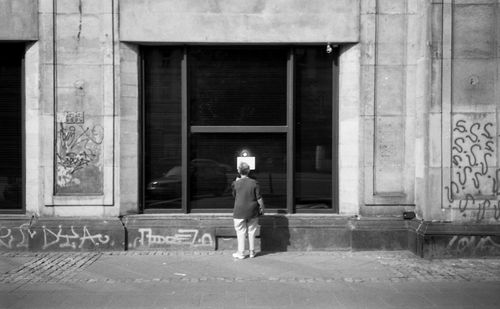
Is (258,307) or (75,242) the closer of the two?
(258,307)

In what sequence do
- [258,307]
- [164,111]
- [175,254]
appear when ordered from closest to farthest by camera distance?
[258,307] → [175,254] → [164,111]

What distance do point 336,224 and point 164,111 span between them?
385 centimetres

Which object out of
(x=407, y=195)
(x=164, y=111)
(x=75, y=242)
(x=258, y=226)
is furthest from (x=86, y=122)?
(x=407, y=195)

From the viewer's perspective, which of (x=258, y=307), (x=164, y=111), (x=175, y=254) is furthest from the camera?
(x=164, y=111)

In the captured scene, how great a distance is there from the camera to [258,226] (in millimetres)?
11297

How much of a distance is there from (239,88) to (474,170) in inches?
176

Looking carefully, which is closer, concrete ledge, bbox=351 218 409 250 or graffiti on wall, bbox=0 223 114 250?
graffiti on wall, bbox=0 223 114 250

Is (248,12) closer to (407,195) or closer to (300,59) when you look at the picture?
(300,59)

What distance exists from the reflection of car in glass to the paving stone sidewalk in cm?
126

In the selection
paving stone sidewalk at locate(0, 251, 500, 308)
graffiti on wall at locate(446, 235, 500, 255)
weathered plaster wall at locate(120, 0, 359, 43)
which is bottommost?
paving stone sidewalk at locate(0, 251, 500, 308)

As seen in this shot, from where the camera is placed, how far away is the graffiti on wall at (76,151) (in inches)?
444

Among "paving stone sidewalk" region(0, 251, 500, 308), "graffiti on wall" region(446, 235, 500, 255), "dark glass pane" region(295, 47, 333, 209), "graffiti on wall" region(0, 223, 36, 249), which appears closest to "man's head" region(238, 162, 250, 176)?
"dark glass pane" region(295, 47, 333, 209)

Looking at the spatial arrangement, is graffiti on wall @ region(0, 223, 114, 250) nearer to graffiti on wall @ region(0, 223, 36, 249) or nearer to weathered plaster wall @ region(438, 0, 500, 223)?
graffiti on wall @ region(0, 223, 36, 249)

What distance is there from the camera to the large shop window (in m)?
11.8
